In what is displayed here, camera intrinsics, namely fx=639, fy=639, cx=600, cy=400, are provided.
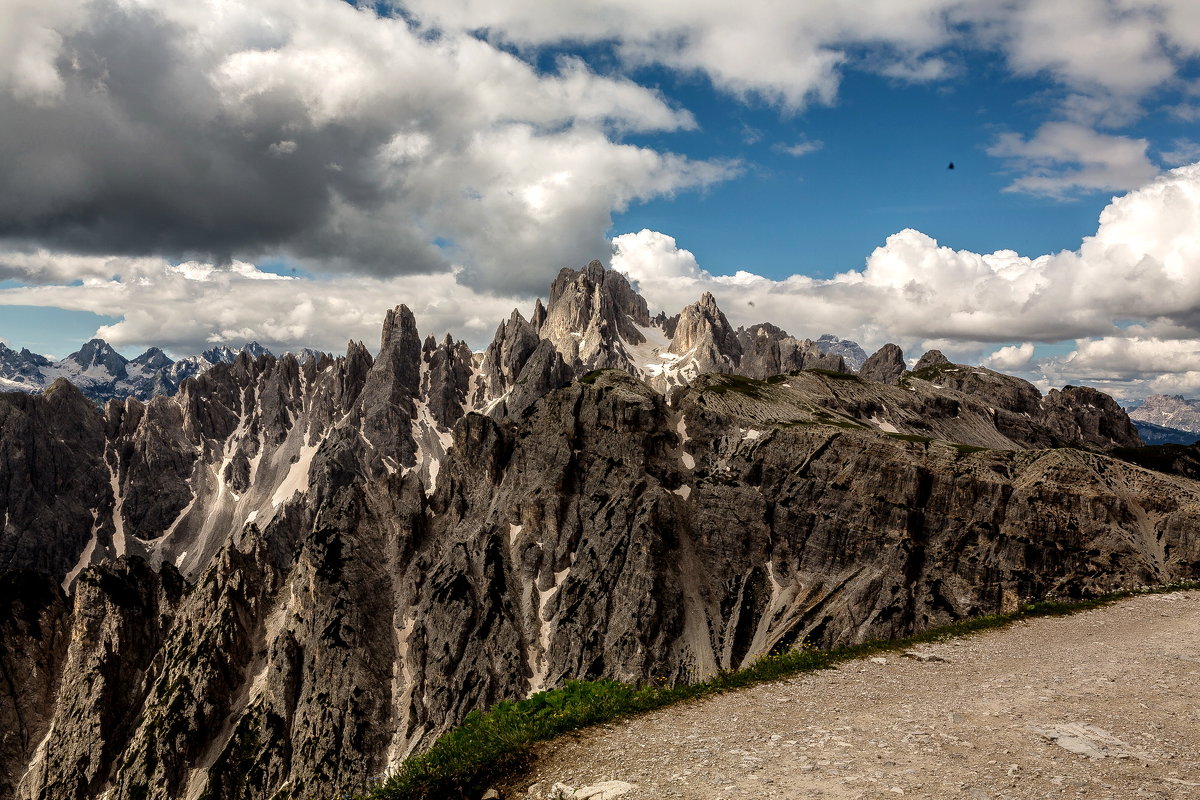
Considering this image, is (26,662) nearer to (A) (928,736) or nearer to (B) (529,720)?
(B) (529,720)

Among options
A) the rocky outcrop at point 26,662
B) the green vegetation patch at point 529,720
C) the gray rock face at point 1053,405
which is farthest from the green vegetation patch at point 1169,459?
the rocky outcrop at point 26,662

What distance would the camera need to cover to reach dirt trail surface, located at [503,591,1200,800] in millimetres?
11531

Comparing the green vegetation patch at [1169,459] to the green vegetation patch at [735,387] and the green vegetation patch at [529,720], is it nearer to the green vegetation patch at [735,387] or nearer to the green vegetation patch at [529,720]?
the green vegetation patch at [735,387]

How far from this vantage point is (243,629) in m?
109

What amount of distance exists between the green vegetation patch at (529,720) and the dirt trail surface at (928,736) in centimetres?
51

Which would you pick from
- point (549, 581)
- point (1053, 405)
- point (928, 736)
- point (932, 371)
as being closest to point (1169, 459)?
point (1053, 405)

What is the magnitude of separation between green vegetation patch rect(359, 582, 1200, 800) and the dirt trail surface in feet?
1.69

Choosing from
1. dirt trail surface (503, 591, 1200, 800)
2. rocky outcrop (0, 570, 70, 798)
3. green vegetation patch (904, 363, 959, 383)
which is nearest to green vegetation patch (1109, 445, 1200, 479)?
green vegetation patch (904, 363, 959, 383)

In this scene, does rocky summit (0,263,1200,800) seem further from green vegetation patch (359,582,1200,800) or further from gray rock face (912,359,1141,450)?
green vegetation patch (359,582,1200,800)

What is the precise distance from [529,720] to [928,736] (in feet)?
28.5

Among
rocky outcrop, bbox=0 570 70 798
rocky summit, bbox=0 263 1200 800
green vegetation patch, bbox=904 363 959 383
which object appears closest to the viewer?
rocky summit, bbox=0 263 1200 800

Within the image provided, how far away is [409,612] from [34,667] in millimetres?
64022

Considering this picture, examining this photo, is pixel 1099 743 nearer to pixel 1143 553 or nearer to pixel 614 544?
→ pixel 1143 553

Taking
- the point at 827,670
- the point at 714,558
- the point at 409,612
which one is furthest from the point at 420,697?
the point at 827,670
